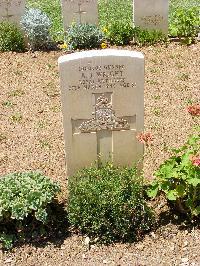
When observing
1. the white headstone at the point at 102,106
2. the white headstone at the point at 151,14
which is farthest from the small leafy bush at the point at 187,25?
the white headstone at the point at 102,106

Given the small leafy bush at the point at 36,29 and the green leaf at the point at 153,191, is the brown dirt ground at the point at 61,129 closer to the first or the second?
the small leafy bush at the point at 36,29

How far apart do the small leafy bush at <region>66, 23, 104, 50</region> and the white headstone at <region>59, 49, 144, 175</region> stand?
184 inches

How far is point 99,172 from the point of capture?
209 inches

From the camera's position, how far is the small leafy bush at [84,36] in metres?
9.84

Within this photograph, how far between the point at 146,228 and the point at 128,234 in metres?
0.19

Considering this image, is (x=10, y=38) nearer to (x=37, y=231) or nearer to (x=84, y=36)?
(x=84, y=36)

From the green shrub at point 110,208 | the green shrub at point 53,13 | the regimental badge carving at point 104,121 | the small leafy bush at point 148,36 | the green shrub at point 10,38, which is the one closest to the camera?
the green shrub at point 110,208

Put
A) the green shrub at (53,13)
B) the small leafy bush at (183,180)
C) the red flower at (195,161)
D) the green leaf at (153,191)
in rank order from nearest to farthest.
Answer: the red flower at (195,161), the small leafy bush at (183,180), the green leaf at (153,191), the green shrub at (53,13)

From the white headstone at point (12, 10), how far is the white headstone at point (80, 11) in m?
0.81

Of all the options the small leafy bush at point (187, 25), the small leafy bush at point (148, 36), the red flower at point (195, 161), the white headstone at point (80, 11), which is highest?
the white headstone at point (80, 11)

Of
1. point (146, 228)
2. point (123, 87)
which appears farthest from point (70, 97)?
point (146, 228)

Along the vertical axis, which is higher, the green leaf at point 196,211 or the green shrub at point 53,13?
the green shrub at point 53,13

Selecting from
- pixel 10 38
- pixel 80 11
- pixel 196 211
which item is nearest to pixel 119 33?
pixel 80 11

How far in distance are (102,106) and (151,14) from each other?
5.43 metres
